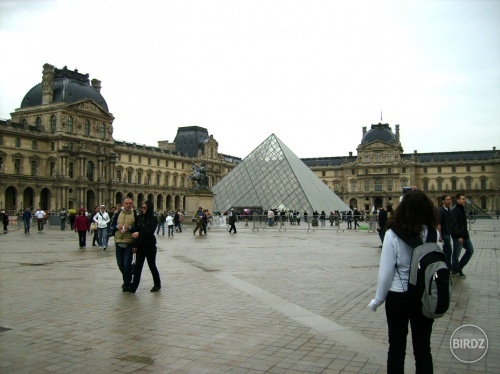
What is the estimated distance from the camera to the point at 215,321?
17.5 ft

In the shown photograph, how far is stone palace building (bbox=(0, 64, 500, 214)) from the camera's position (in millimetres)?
53906

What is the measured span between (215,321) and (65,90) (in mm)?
57713

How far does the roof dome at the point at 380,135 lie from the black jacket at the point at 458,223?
79752 millimetres

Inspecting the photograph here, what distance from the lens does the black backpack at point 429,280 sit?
2.87 meters

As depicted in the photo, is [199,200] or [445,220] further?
[199,200]

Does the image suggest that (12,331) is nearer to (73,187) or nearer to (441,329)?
(441,329)

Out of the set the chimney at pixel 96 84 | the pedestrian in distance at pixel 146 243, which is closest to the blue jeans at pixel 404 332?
the pedestrian in distance at pixel 146 243

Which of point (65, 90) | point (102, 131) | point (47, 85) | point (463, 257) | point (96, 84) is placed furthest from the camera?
point (96, 84)

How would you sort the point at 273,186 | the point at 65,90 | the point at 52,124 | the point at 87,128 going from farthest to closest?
the point at 87,128 → the point at 65,90 → the point at 52,124 → the point at 273,186

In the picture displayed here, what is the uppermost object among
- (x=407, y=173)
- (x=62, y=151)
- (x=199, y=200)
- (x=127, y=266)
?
(x=62, y=151)

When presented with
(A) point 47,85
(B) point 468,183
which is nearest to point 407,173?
(B) point 468,183

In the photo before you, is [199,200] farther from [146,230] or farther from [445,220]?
[146,230]

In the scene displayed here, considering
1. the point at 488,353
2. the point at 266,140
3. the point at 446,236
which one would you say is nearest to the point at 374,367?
the point at 488,353

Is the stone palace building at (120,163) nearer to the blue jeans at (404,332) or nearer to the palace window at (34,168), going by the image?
the palace window at (34,168)
